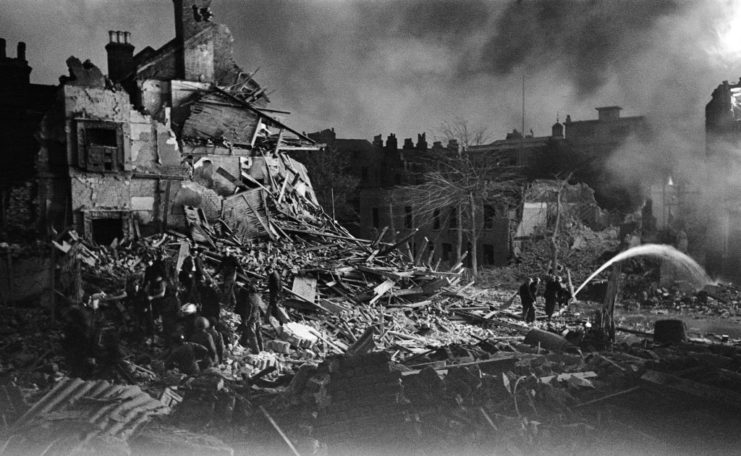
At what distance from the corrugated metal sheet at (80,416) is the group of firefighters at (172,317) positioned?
1245 millimetres

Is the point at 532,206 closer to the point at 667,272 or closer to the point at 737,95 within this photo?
the point at 667,272

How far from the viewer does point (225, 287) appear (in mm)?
15016

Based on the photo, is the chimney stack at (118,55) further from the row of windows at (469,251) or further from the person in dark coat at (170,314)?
the row of windows at (469,251)

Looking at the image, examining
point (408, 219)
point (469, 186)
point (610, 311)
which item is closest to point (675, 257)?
point (469, 186)

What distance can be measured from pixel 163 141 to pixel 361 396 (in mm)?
14742

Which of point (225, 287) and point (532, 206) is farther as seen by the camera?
point (532, 206)

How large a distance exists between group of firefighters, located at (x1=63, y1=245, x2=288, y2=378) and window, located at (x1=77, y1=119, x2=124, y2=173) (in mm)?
4224

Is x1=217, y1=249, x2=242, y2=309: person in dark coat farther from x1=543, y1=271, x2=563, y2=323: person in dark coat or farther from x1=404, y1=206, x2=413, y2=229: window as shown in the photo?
x1=404, y1=206, x2=413, y2=229: window

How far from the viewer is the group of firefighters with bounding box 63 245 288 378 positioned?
10.0 meters

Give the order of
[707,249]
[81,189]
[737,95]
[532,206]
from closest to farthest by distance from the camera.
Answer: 1. [81,189]
2. [737,95]
3. [707,249]
4. [532,206]

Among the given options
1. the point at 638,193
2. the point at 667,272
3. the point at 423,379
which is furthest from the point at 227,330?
the point at 638,193

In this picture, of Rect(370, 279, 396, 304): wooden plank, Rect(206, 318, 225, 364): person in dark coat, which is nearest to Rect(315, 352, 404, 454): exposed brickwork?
Rect(206, 318, 225, 364): person in dark coat

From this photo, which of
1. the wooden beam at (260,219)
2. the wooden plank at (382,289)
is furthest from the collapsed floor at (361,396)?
the wooden beam at (260,219)

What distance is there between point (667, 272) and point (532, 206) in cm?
874
